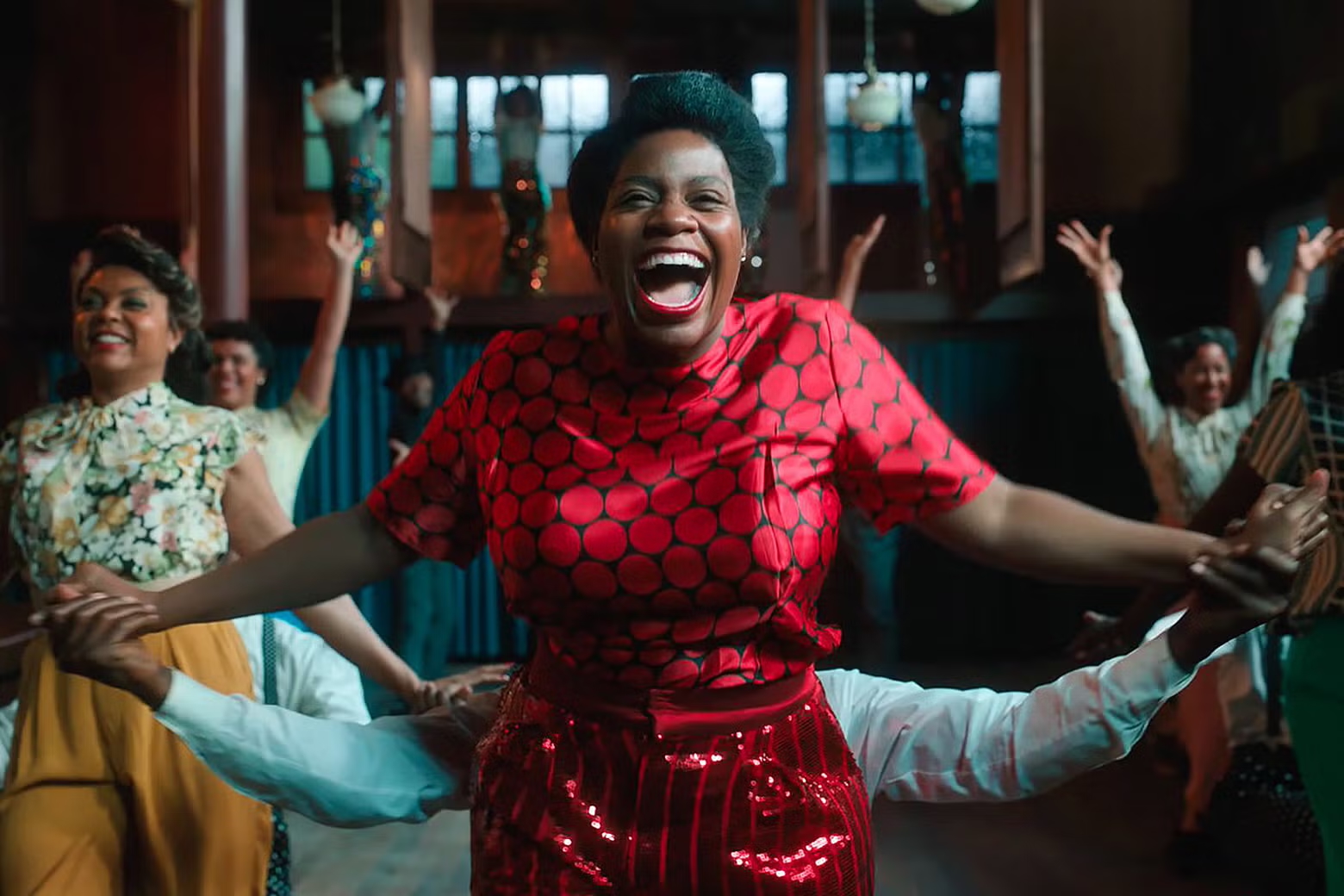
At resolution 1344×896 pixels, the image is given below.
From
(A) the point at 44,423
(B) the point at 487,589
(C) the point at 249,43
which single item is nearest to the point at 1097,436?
(B) the point at 487,589

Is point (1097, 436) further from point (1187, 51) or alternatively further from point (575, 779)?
point (575, 779)

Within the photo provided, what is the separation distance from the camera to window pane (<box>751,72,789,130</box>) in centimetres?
740

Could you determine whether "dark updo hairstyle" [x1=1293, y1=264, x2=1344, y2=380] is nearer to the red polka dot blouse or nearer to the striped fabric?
the striped fabric

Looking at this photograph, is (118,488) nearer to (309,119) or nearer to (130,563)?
(130,563)

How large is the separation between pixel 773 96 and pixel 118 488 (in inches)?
240

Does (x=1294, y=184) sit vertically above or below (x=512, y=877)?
above

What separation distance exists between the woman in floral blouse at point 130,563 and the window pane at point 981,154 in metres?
5.85

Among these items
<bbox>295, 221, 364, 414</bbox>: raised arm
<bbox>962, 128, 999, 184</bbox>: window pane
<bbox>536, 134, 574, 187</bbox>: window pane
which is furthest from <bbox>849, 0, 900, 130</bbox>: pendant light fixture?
<bbox>295, 221, 364, 414</bbox>: raised arm

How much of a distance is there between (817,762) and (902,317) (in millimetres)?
5601

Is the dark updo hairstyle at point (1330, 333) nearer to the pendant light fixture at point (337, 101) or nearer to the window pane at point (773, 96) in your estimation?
the pendant light fixture at point (337, 101)

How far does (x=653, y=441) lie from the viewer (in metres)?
1.21

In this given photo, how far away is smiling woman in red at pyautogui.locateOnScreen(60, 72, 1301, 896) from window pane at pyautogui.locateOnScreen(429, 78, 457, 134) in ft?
21.4

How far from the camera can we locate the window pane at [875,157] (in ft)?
24.3

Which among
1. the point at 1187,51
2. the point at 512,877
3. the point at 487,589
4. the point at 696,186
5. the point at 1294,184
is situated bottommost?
the point at 487,589
